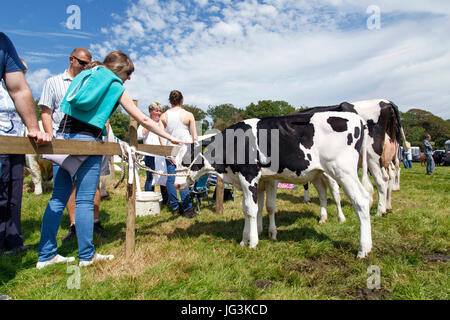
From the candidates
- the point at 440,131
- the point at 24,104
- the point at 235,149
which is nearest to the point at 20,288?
the point at 24,104

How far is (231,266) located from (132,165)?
1673mm

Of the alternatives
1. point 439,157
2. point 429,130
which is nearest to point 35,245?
point 439,157

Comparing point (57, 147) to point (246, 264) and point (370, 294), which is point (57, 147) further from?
point (370, 294)

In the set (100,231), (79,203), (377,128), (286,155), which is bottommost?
(100,231)

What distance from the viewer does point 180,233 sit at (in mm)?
4297

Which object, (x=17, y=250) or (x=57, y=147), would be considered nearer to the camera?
(x=57, y=147)

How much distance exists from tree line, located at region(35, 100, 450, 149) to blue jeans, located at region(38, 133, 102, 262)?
4448 centimetres

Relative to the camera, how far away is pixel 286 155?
353cm

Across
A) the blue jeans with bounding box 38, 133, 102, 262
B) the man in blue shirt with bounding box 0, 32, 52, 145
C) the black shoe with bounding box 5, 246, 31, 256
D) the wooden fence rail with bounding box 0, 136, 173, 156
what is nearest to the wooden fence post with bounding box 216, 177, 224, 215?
the wooden fence rail with bounding box 0, 136, 173, 156

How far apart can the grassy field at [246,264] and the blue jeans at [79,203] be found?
242 mm

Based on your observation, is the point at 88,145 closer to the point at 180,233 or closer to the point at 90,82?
the point at 90,82

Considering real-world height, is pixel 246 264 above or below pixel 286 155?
below

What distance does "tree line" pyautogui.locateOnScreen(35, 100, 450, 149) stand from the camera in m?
57.0

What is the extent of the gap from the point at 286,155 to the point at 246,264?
1.47 metres
